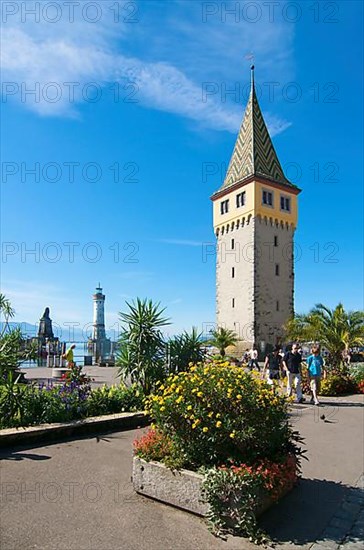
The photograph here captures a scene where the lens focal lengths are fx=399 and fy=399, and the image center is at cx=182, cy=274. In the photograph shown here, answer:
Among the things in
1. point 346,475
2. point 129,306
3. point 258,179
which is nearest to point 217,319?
point 258,179

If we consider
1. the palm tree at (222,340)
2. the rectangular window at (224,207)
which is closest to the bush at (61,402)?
the palm tree at (222,340)

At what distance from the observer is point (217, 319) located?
4462 centimetres

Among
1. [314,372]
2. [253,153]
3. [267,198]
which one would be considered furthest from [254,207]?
[314,372]

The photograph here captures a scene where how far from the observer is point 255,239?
136ft

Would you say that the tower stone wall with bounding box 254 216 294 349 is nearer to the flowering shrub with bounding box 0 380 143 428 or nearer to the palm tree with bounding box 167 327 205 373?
the palm tree with bounding box 167 327 205 373

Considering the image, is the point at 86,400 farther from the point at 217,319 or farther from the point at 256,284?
the point at 217,319

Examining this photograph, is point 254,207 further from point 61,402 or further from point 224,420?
point 224,420

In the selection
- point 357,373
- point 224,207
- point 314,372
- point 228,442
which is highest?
point 224,207

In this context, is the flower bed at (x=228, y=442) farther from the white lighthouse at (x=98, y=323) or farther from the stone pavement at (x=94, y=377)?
the white lighthouse at (x=98, y=323)

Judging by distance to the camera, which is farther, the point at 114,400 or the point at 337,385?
the point at 337,385

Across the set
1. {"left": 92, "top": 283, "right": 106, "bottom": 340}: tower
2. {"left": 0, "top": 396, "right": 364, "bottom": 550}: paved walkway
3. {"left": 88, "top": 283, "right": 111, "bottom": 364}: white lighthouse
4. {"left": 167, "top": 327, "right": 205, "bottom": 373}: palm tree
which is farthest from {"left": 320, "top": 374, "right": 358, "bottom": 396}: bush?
{"left": 92, "top": 283, "right": 106, "bottom": 340}: tower

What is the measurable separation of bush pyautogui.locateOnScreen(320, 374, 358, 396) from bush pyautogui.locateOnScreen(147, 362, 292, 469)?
11.1 metres

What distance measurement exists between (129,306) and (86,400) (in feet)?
8.98

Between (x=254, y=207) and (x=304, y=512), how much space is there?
126 feet
